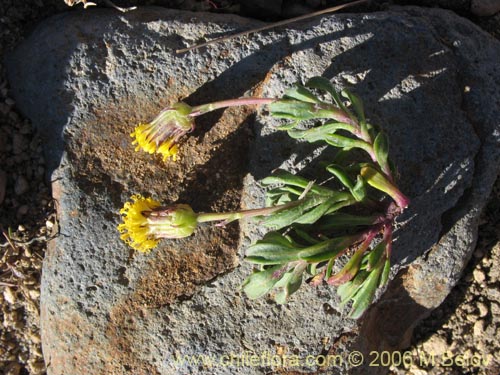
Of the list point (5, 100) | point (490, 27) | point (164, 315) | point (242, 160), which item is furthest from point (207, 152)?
point (490, 27)

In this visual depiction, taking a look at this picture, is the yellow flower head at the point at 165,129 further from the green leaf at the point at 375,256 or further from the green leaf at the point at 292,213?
the green leaf at the point at 375,256

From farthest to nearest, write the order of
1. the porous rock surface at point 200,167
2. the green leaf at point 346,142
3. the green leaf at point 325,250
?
1. the porous rock surface at point 200,167
2. the green leaf at point 346,142
3. the green leaf at point 325,250

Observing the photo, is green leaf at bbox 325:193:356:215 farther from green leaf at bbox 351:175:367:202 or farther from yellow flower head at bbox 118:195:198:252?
yellow flower head at bbox 118:195:198:252

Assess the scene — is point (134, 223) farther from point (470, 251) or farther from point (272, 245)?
point (470, 251)

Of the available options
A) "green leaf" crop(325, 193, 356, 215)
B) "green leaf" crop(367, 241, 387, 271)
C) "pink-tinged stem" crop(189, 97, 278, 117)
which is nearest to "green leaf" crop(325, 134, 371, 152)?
"green leaf" crop(325, 193, 356, 215)

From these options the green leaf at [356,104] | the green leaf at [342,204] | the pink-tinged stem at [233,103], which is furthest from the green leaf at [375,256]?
the pink-tinged stem at [233,103]
